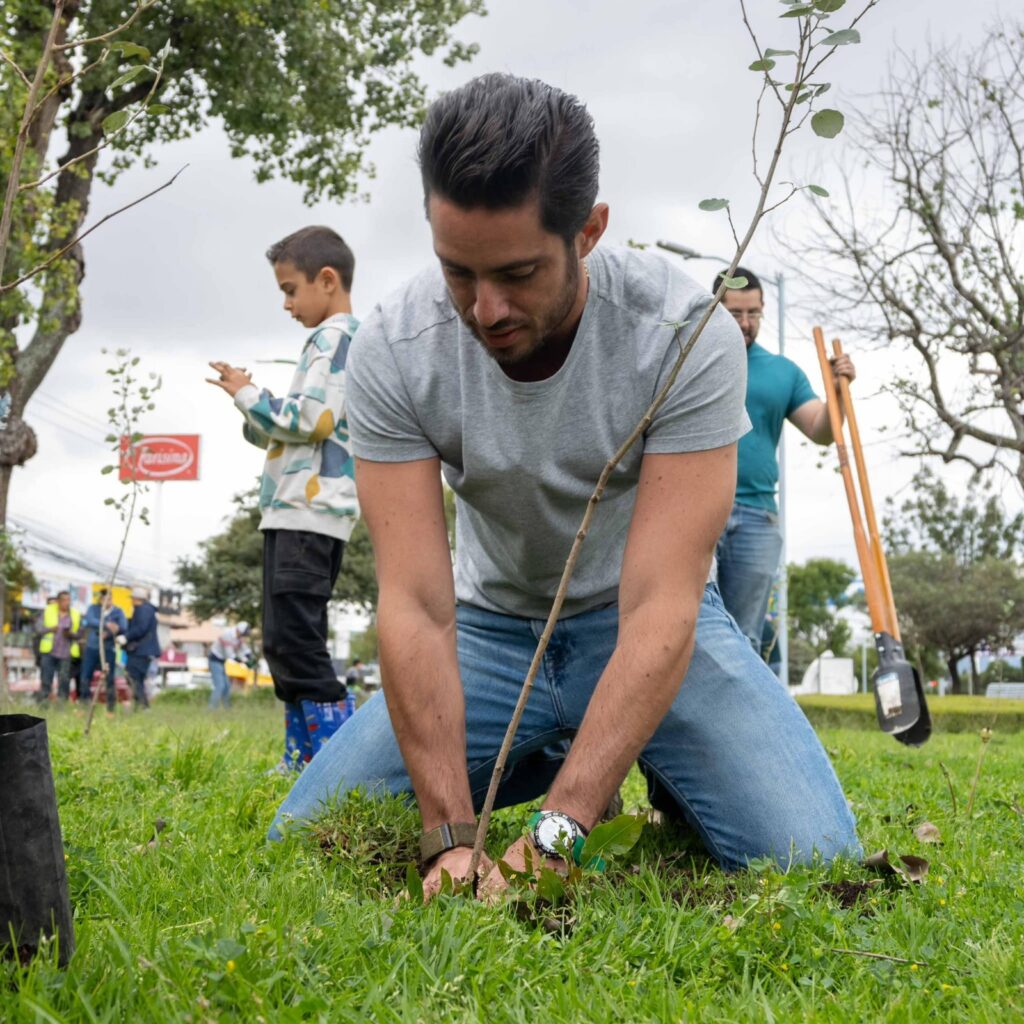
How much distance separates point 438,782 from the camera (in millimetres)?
2391

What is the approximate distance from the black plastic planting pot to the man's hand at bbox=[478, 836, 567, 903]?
2.34ft

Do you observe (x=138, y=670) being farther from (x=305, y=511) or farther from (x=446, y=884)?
(x=446, y=884)

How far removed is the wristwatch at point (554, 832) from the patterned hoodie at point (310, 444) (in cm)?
227

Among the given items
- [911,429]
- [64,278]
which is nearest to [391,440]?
[64,278]

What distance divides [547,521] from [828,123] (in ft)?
3.96

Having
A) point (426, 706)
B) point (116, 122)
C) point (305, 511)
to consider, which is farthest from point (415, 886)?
point (305, 511)

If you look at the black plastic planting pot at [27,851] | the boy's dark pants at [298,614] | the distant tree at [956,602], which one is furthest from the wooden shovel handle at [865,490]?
the distant tree at [956,602]

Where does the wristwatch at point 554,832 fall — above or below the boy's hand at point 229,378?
below

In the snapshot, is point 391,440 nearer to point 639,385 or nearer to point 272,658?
point 639,385

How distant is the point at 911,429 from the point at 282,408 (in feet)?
46.0

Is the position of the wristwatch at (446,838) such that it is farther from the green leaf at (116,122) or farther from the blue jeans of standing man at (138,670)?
the blue jeans of standing man at (138,670)

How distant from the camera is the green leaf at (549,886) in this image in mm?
2037

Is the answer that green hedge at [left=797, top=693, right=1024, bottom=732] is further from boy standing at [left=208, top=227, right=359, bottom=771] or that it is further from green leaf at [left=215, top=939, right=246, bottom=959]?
green leaf at [left=215, top=939, right=246, bottom=959]

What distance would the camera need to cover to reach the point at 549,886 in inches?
80.4
